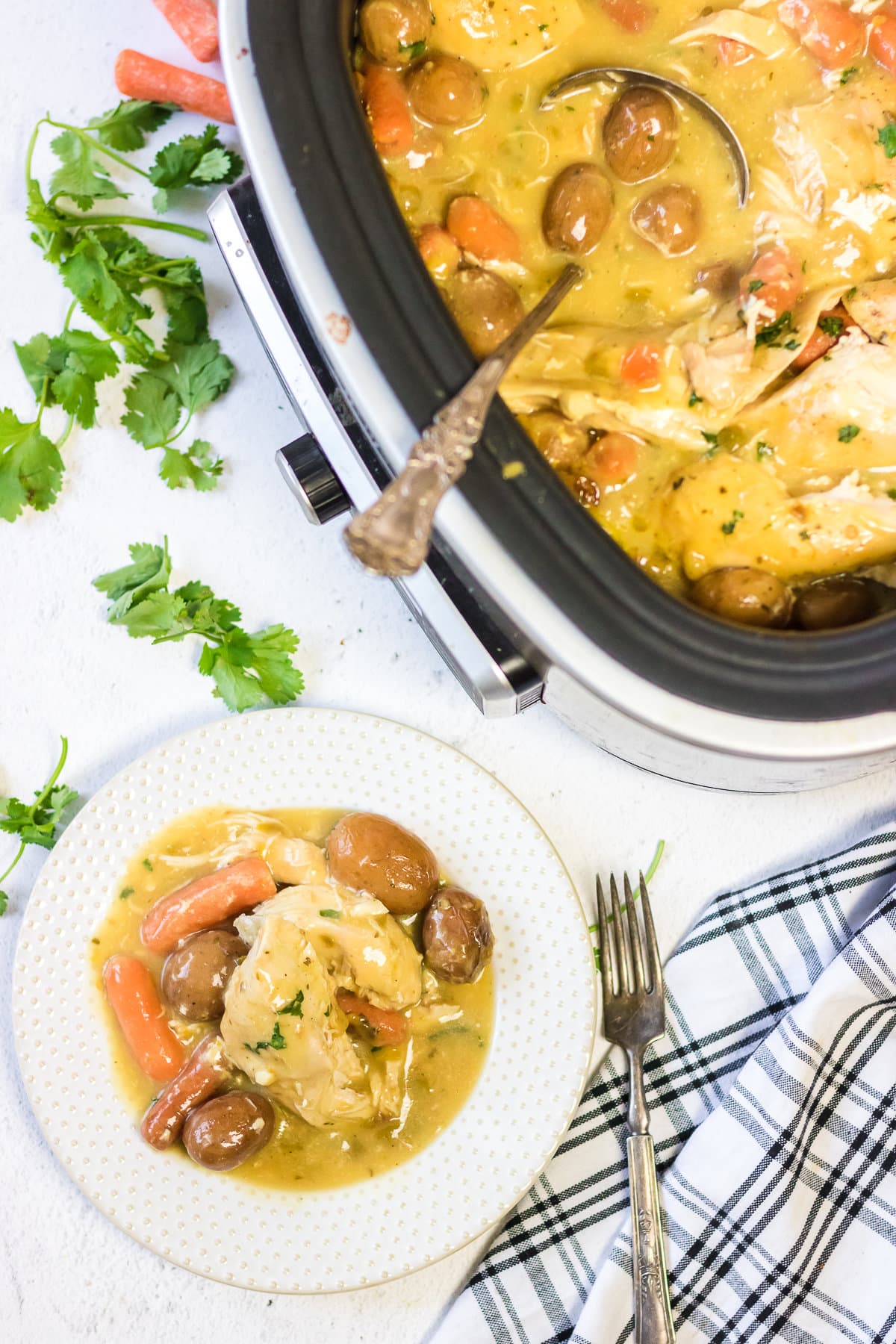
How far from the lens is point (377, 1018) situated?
1.71 meters

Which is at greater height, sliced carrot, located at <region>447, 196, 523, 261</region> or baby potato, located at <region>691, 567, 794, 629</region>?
sliced carrot, located at <region>447, 196, 523, 261</region>

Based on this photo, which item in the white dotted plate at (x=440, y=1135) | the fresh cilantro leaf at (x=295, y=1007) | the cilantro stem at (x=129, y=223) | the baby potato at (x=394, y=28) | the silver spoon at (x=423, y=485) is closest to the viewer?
the silver spoon at (x=423, y=485)

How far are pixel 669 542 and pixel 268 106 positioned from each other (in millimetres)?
726

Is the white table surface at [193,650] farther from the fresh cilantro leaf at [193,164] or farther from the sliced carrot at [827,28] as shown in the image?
the sliced carrot at [827,28]

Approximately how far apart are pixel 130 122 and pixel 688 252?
3.15ft

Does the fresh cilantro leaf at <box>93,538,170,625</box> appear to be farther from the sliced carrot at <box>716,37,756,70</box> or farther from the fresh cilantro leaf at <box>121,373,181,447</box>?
the sliced carrot at <box>716,37,756,70</box>

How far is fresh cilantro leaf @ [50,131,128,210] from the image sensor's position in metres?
1.75

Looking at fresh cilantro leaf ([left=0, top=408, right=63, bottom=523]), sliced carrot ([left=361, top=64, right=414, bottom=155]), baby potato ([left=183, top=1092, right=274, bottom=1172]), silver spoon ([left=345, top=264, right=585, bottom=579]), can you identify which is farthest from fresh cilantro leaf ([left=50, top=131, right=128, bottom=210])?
baby potato ([left=183, top=1092, right=274, bottom=1172])

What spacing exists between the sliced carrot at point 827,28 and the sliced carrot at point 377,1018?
1.53 m

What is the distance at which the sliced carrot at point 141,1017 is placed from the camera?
171cm

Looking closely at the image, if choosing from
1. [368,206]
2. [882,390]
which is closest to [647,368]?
[882,390]

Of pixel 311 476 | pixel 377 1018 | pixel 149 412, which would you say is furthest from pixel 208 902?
pixel 149 412

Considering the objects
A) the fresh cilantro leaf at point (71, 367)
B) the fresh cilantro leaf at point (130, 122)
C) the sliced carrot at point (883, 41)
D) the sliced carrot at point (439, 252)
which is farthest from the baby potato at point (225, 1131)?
the sliced carrot at point (883, 41)

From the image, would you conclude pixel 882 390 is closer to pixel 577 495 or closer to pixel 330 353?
pixel 577 495
